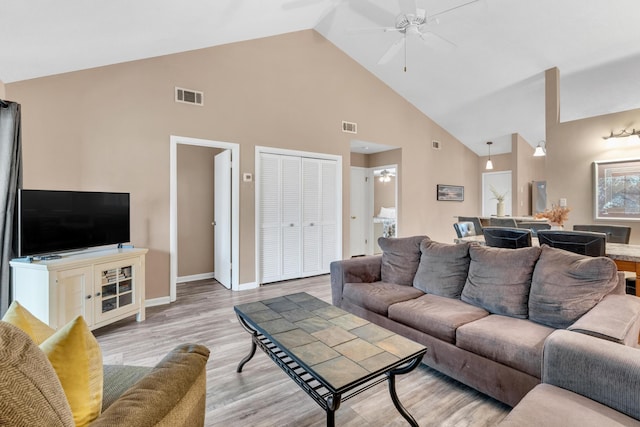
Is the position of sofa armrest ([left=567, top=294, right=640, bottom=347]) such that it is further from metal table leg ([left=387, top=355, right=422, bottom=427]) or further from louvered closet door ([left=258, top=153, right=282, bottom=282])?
louvered closet door ([left=258, top=153, right=282, bottom=282])

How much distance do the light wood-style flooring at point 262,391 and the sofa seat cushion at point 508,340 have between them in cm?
35

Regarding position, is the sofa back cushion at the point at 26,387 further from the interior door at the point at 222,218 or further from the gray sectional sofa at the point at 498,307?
the interior door at the point at 222,218

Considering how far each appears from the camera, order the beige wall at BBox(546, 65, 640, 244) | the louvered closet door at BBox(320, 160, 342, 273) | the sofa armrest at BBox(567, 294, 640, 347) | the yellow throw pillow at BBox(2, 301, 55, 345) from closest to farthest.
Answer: the yellow throw pillow at BBox(2, 301, 55, 345)
the sofa armrest at BBox(567, 294, 640, 347)
the beige wall at BBox(546, 65, 640, 244)
the louvered closet door at BBox(320, 160, 342, 273)

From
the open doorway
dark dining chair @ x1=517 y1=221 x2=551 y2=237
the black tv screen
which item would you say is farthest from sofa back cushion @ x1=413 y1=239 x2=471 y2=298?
the open doorway

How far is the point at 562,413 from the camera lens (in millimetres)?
1201

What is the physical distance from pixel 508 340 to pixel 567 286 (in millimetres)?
585

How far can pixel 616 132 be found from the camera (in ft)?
15.0

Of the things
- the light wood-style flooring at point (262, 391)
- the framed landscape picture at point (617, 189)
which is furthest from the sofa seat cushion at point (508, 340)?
the framed landscape picture at point (617, 189)

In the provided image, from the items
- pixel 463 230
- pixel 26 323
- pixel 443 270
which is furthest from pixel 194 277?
pixel 463 230

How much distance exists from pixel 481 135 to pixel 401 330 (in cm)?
629

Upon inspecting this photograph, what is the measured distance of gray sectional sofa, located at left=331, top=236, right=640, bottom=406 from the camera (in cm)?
177

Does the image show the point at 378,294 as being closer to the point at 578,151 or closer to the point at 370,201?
the point at 578,151

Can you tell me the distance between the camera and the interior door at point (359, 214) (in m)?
7.20

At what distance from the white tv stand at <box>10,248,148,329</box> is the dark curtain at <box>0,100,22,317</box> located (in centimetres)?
8
